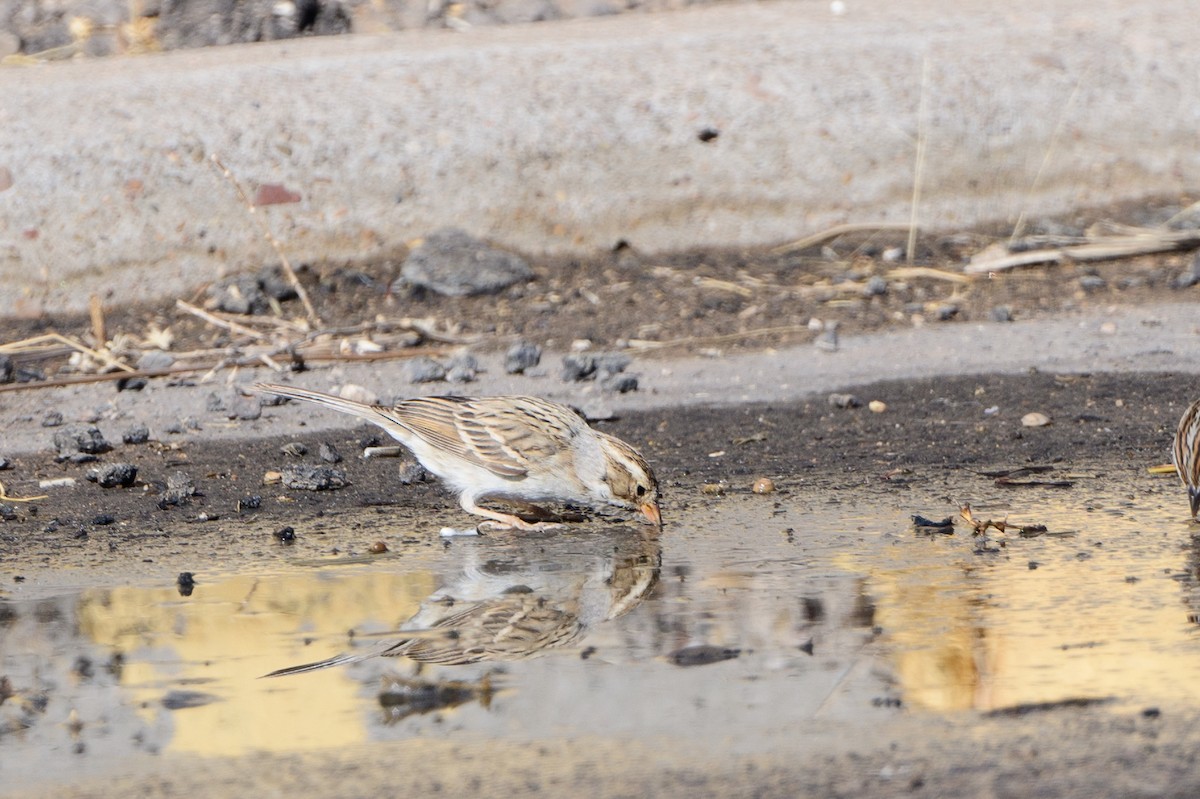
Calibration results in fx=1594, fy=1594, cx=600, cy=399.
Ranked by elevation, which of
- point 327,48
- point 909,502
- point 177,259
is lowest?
point 909,502

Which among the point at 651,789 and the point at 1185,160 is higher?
the point at 1185,160

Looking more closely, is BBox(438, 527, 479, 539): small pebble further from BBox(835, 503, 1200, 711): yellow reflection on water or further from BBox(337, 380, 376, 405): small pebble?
BBox(337, 380, 376, 405): small pebble

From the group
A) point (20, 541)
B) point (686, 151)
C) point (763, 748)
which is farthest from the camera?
point (686, 151)

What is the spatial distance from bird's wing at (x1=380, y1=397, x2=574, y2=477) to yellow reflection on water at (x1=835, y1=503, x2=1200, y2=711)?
1.39 metres

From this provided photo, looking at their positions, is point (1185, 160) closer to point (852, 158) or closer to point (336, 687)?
point (852, 158)

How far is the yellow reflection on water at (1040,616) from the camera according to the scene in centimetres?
372

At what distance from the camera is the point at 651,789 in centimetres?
317

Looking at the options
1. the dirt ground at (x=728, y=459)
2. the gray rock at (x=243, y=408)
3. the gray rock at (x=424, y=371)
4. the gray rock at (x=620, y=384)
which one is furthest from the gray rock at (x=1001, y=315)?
the gray rock at (x=243, y=408)

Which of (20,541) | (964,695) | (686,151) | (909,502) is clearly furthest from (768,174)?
(964,695)

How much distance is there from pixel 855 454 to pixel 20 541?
316 cm

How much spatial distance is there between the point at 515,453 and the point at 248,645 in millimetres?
1864

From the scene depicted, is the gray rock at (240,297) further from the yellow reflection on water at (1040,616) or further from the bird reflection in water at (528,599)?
the yellow reflection on water at (1040,616)

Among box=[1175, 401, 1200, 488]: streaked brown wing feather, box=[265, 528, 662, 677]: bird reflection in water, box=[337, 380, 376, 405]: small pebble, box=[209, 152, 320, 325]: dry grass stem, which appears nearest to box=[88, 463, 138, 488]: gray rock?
box=[337, 380, 376, 405]: small pebble

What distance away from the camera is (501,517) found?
5605 mm
